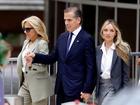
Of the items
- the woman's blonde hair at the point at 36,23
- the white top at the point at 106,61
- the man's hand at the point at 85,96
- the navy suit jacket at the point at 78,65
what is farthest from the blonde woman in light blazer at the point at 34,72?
the white top at the point at 106,61

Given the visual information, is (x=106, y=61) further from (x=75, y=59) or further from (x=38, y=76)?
(x=38, y=76)

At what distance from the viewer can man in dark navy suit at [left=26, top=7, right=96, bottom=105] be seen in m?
8.34

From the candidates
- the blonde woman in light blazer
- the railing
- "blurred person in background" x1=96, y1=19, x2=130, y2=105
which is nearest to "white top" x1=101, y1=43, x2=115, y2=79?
"blurred person in background" x1=96, y1=19, x2=130, y2=105

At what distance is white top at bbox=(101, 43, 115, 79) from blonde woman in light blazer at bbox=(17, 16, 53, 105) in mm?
831

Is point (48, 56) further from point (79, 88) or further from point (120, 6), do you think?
point (120, 6)

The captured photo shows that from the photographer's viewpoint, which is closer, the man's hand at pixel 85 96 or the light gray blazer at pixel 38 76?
the man's hand at pixel 85 96

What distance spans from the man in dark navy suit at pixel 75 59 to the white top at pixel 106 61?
0.12 m

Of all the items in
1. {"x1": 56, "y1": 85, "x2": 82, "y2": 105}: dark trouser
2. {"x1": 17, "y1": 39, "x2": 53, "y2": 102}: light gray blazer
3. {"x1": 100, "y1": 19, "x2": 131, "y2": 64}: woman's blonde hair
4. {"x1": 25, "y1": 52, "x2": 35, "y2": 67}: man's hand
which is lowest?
{"x1": 56, "y1": 85, "x2": 82, "y2": 105}: dark trouser

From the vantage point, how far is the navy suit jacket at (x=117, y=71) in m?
8.38

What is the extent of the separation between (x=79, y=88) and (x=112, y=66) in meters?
0.52

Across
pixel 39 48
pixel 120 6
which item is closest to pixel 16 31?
pixel 120 6

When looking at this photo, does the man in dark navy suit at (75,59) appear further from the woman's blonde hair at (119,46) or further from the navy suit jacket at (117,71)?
the woman's blonde hair at (119,46)

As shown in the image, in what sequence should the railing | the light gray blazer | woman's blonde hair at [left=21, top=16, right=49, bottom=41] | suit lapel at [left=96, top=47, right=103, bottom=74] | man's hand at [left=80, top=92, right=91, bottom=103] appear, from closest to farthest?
man's hand at [left=80, top=92, right=91, bottom=103]
suit lapel at [left=96, top=47, right=103, bottom=74]
woman's blonde hair at [left=21, top=16, right=49, bottom=41]
the light gray blazer
the railing

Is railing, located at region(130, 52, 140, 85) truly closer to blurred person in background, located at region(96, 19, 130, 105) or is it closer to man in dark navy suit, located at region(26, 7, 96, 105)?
blurred person in background, located at region(96, 19, 130, 105)
